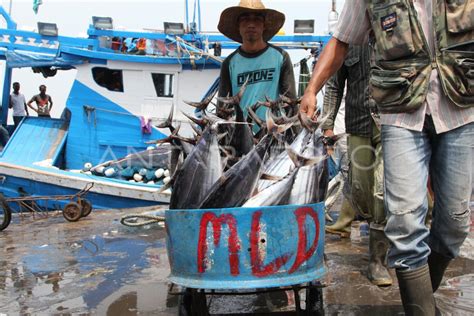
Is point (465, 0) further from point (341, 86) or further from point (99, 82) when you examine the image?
point (99, 82)

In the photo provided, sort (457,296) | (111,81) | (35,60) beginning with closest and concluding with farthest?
1. (457,296)
2. (35,60)
3. (111,81)

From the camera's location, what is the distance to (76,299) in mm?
3551

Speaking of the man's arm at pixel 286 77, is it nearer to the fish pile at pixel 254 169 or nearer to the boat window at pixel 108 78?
the fish pile at pixel 254 169

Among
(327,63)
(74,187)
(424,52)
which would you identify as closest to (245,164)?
(327,63)

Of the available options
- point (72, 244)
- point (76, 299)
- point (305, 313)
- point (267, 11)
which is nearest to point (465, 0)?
point (305, 313)

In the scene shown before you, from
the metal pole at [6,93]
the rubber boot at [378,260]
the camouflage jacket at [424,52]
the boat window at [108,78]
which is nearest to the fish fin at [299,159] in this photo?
the camouflage jacket at [424,52]

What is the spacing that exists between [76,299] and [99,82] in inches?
391

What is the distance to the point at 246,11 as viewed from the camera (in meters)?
4.22

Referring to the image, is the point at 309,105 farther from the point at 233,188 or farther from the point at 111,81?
the point at 111,81

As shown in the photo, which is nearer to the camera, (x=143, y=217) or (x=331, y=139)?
(x=331, y=139)

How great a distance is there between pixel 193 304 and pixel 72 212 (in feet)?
15.6

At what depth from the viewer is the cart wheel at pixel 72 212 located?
6977mm

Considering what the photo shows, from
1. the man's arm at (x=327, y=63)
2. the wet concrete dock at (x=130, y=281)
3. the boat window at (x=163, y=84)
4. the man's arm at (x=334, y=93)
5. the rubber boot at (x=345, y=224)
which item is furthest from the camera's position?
the boat window at (x=163, y=84)

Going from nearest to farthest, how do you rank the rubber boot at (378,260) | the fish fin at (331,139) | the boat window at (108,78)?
1. the fish fin at (331,139)
2. the rubber boot at (378,260)
3. the boat window at (108,78)
